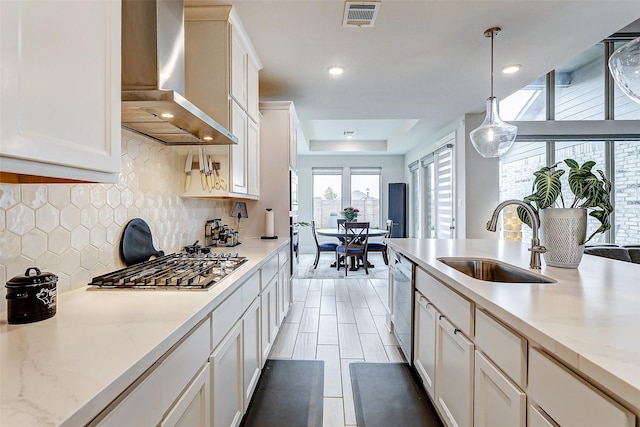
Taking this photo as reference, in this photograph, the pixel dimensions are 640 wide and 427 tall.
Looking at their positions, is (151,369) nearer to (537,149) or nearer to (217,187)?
(217,187)

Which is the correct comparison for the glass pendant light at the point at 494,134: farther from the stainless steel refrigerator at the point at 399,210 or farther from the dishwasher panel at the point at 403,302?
the stainless steel refrigerator at the point at 399,210

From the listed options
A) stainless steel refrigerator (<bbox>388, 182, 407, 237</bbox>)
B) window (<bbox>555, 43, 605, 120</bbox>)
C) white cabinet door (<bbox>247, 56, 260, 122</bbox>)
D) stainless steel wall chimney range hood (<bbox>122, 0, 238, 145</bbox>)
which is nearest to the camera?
stainless steel wall chimney range hood (<bbox>122, 0, 238, 145</bbox>)

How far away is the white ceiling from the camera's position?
2.15 meters

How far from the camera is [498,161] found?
448 centimetres

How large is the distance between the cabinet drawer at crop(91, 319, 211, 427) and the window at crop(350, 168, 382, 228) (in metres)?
7.19

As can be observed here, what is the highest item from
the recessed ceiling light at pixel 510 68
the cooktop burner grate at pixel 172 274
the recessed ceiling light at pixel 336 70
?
the recessed ceiling light at pixel 510 68

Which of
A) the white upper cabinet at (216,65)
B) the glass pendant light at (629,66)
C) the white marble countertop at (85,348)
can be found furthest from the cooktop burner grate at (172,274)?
the glass pendant light at (629,66)

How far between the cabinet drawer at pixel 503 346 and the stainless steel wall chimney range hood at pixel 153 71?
1.49 meters

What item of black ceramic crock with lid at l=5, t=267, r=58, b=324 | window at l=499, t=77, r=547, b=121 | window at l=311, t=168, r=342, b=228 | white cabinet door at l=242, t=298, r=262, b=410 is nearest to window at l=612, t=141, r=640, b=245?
window at l=499, t=77, r=547, b=121

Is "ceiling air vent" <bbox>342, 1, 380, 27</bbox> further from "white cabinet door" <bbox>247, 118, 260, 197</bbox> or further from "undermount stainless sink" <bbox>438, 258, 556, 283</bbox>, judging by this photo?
"undermount stainless sink" <bbox>438, 258, 556, 283</bbox>

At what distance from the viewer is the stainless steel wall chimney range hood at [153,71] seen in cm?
134

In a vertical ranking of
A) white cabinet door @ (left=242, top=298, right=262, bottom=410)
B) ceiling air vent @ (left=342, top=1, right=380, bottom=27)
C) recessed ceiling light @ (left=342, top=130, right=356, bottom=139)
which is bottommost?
white cabinet door @ (left=242, top=298, right=262, bottom=410)

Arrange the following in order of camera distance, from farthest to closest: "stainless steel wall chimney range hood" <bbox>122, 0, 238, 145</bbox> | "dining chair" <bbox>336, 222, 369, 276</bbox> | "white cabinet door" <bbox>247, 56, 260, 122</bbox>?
1. "dining chair" <bbox>336, 222, 369, 276</bbox>
2. "white cabinet door" <bbox>247, 56, 260, 122</bbox>
3. "stainless steel wall chimney range hood" <bbox>122, 0, 238, 145</bbox>

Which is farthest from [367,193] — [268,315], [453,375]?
[453,375]
